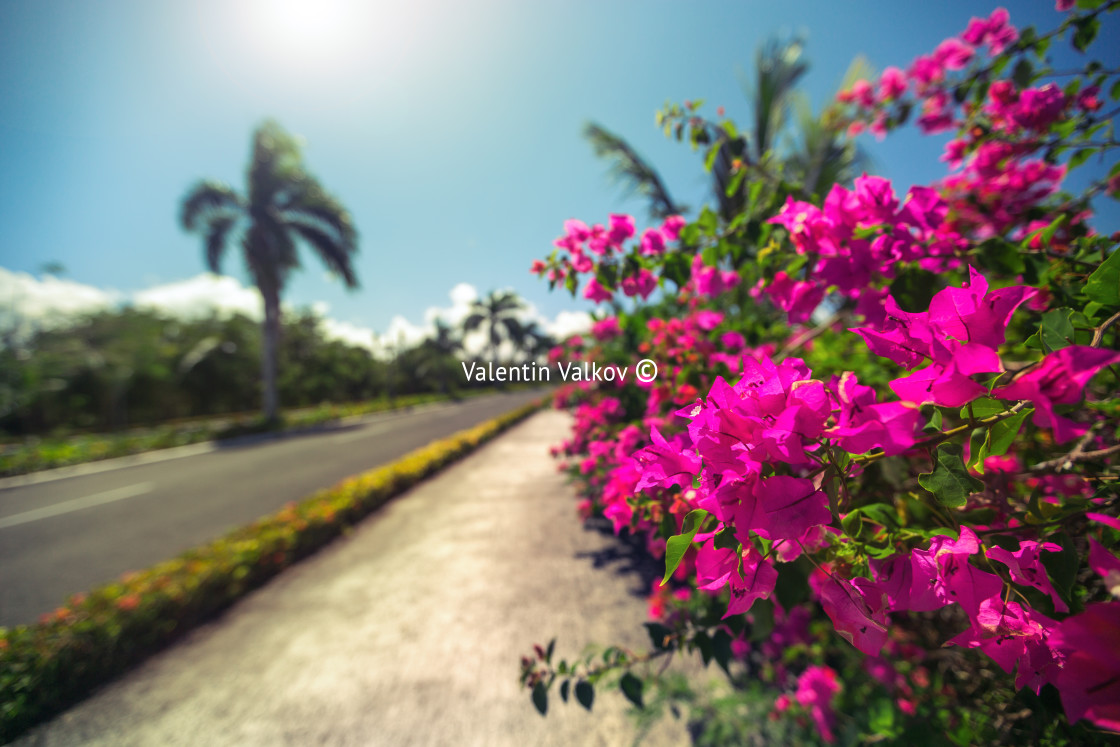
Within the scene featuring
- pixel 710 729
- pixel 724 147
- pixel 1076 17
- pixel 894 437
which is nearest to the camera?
pixel 894 437

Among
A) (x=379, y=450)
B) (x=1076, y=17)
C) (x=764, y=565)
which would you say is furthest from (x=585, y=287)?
(x=379, y=450)

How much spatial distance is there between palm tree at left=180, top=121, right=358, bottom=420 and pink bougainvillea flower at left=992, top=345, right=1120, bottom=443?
45.9ft

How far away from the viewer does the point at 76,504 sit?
525 cm

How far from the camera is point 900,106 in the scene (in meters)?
1.97

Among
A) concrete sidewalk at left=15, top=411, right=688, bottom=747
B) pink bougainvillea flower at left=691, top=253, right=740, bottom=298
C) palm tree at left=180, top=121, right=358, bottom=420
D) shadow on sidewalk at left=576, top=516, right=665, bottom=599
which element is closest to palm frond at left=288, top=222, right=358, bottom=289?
palm tree at left=180, top=121, right=358, bottom=420

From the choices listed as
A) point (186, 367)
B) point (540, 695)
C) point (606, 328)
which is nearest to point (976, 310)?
point (540, 695)

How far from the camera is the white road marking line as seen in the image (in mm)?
4750

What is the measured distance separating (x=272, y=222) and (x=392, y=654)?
13290mm

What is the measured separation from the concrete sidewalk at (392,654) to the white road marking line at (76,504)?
456 cm

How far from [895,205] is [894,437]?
679 millimetres

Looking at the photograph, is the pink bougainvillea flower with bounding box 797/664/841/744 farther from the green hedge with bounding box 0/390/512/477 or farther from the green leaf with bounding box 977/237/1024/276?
the green hedge with bounding box 0/390/512/477

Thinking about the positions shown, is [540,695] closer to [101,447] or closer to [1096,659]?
[1096,659]

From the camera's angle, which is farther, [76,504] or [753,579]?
[76,504]

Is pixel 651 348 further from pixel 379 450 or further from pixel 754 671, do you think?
pixel 379 450
